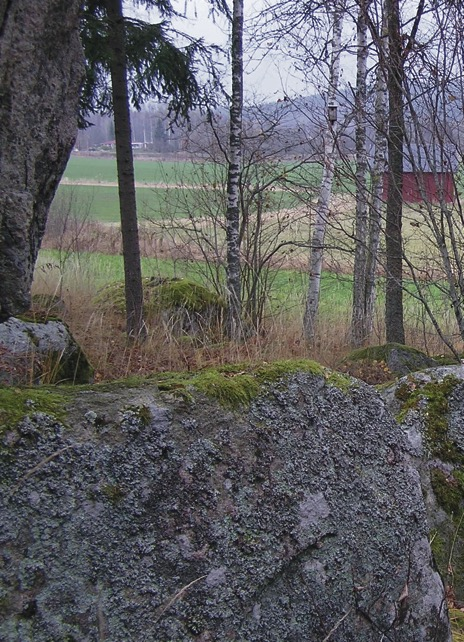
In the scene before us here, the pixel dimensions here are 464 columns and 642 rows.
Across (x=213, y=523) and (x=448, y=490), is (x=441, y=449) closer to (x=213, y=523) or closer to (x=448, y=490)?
(x=448, y=490)

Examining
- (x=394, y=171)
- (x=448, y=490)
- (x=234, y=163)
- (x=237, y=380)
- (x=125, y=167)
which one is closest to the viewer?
(x=237, y=380)

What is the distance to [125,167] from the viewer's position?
6699mm

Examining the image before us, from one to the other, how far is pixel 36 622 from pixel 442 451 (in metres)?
2.25

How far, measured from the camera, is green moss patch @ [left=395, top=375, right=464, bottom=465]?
321 cm

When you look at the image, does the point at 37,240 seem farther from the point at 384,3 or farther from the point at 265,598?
the point at 384,3

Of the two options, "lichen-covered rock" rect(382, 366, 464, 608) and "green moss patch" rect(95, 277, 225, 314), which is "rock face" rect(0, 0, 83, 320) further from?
"green moss patch" rect(95, 277, 225, 314)

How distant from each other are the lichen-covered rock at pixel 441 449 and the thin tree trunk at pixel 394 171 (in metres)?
1.68

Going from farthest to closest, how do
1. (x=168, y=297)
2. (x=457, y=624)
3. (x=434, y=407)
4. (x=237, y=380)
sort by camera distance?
1. (x=168, y=297)
2. (x=434, y=407)
3. (x=457, y=624)
4. (x=237, y=380)

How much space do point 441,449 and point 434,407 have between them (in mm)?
234

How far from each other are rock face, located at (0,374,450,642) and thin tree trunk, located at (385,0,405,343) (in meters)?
2.95

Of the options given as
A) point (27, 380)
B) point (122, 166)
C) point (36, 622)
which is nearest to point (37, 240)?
point (36, 622)

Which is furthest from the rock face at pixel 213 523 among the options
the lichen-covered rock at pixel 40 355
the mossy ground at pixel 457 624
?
the lichen-covered rock at pixel 40 355

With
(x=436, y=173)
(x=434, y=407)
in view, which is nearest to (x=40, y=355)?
(x=434, y=407)

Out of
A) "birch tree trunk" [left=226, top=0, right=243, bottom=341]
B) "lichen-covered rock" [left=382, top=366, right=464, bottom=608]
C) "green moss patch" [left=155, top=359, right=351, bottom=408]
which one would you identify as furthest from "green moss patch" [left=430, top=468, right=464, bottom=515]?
"birch tree trunk" [left=226, top=0, right=243, bottom=341]
